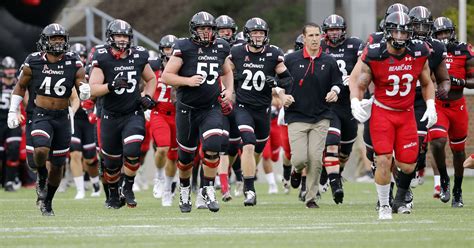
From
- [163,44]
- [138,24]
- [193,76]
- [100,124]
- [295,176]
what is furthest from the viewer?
[138,24]

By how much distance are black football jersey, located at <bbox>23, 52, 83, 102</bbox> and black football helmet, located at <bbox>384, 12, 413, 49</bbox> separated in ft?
12.3

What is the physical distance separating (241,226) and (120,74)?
142 inches

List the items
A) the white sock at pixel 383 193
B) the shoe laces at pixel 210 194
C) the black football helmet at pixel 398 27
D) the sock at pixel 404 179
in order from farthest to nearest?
the shoe laces at pixel 210 194 < the sock at pixel 404 179 < the white sock at pixel 383 193 < the black football helmet at pixel 398 27

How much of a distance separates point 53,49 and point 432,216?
4284mm

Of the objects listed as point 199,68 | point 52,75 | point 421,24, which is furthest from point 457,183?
point 52,75

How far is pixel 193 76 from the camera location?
14625 mm

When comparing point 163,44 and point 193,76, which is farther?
point 163,44

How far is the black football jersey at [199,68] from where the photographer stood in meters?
14.7

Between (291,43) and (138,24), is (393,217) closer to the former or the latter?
(291,43)

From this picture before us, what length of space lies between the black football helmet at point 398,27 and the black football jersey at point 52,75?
374 centimetres

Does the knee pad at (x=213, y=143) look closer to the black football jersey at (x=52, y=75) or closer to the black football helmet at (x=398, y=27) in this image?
the black football jersey at (x=52, y=75)

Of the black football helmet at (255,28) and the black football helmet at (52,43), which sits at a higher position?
the black football helmet at (52,43)

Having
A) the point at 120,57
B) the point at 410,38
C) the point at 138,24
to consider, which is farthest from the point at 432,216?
the point at 138,24

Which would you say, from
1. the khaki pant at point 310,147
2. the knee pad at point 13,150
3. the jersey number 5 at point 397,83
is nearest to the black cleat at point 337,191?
the khaki pant at point 310,147
